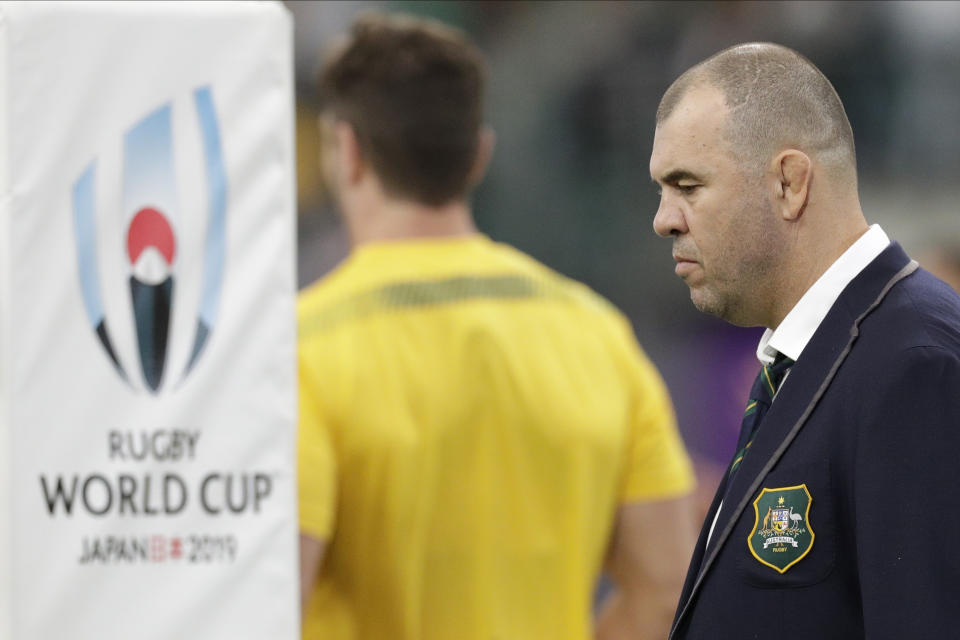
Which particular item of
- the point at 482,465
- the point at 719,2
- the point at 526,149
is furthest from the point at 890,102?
the point at 482,465

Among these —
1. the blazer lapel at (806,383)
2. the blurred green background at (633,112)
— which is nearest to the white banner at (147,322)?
→ the blazer lapel at (806,383)

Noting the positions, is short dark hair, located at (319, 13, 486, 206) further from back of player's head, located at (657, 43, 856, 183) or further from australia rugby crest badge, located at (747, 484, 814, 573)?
australia rugby crest badge, located at (747, 484, 814, 573)

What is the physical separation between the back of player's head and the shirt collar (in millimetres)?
100

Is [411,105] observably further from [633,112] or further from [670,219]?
[633,112]

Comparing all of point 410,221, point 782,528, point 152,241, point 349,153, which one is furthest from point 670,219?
point 349,153

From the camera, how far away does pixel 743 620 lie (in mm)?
1610

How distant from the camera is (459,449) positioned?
120 inches

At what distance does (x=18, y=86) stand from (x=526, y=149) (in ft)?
19.4

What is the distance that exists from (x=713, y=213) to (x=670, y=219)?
0.21ft

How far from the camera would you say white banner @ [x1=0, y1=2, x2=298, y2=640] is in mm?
2088

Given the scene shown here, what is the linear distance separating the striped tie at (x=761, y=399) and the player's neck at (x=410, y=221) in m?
1.57

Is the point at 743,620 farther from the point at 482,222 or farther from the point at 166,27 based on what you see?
the point at 482,222

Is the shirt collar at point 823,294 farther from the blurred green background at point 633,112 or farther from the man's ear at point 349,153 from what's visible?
the blurred green background at point 633,112

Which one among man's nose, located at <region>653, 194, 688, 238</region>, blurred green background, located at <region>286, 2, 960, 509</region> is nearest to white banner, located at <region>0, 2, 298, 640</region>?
man's nose, located at <region>653, 194, 688, 238</region>
